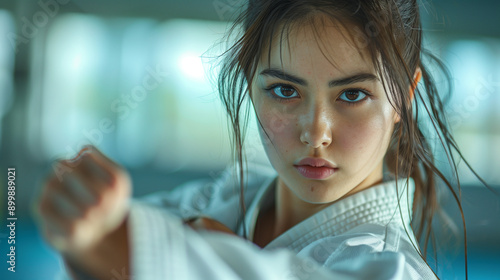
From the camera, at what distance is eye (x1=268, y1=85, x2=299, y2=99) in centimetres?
64

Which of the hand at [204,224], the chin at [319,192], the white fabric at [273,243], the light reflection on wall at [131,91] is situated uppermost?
the light reflection on wall at [131,91]

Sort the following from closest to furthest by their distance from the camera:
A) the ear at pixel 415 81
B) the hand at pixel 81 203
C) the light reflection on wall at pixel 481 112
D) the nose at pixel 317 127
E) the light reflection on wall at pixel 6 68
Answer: the hand at pixel 81 203 < the nose at pixel 317 127 < the ear at pixel 415 81 < the light reflection on wall at pixel 481 112 < the light reflection on wall at pixel 6 68

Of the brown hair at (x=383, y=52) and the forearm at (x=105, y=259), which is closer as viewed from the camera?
the forearm at (x=105, y=259)

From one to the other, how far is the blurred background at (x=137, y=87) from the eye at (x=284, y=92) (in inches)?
95.0

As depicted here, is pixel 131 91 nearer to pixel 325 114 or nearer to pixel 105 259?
pixel 325 114

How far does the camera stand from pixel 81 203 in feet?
0.92

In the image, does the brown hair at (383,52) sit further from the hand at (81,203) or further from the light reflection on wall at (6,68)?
the light reflection on wall at (6,68)

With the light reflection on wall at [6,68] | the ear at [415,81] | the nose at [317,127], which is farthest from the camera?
the light reflection on wall at [6,68]

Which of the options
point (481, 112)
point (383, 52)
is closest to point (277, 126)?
Answer: point (383, 52)

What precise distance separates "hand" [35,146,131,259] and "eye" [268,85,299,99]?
0.39m

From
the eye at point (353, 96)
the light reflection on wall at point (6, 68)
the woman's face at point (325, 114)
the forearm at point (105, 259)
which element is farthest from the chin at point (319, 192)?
the light reflection on wall at point (6, 68)

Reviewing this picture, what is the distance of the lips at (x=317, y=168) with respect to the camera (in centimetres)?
63

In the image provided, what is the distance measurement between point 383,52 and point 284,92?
146 millimetres

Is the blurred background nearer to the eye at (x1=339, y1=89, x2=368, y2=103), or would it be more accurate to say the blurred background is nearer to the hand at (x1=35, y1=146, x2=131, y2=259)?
the eye at (x1=339, y1=89, x2=368, y2=103)
